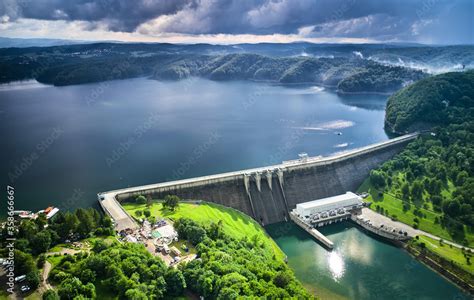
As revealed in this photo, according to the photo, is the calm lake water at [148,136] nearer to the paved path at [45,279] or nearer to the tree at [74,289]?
the paved path at [45,279]

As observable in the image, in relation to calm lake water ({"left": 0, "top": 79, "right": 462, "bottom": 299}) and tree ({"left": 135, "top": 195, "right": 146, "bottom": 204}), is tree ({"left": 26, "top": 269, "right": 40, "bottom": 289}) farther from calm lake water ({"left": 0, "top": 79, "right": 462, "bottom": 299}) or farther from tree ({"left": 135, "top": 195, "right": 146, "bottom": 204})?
calm lake water ({"left": 0, "top": 79, "right": 462, "bottom": 299})

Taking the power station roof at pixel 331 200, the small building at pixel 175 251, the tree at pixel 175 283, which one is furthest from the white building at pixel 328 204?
the tree at pixel 175 283

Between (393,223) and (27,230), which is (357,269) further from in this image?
(27,230)

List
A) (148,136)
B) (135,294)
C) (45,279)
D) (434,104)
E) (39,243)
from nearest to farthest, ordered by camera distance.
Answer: (135,294)
(45,279)
(39,243)
(434,104)
(148,136)

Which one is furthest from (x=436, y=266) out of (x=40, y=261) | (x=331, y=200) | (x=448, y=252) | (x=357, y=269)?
(x=40, y=261)

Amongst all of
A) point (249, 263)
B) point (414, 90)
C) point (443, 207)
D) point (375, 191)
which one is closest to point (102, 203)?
point (249, 263)

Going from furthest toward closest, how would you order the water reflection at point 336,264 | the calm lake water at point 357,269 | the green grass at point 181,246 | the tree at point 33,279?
the water reflection at point 336,264 < the calm lake water at point 357,269 < the green grass at point 181,246 < the tree at point 33,279
